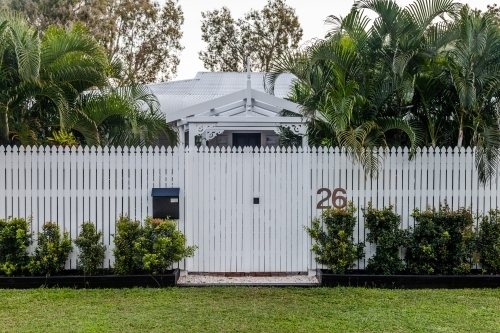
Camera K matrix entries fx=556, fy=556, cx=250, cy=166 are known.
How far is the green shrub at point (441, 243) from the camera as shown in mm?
7496

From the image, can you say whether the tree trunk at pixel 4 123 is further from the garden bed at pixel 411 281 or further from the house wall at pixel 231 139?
the house wall at pixel 231 139

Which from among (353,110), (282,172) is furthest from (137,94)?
(353,110)

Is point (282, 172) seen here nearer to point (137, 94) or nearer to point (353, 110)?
point (353, 110)

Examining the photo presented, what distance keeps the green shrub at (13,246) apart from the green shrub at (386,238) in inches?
183

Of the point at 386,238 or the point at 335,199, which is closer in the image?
the point at 386,238

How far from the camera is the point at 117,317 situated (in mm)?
6016

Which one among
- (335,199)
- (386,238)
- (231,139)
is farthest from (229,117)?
(231,139)

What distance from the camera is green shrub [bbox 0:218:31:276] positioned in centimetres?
738

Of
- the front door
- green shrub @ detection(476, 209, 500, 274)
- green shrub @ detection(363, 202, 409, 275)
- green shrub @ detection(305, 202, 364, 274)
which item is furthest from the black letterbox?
the front door

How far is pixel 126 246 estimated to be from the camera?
7445mm

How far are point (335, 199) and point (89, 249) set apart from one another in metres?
3.49

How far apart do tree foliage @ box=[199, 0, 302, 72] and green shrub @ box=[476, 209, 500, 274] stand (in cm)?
2435

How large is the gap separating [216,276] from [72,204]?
229 cm

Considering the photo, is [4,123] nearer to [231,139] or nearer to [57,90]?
[57,90]
